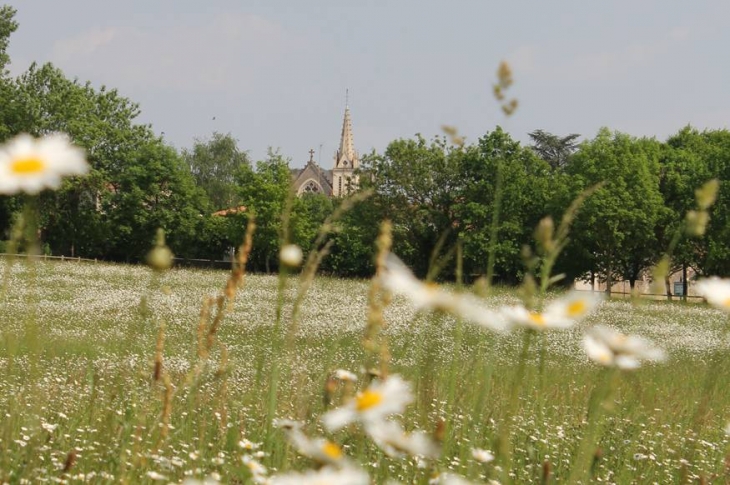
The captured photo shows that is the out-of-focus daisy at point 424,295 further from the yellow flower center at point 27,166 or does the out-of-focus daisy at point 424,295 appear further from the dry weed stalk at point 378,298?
the yellow flower center at point 27,166

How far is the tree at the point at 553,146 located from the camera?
69500mm

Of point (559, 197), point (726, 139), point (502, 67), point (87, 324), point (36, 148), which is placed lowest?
point (87, 324)

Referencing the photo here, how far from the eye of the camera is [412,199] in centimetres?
4756

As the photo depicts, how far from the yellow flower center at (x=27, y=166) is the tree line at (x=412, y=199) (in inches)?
1493

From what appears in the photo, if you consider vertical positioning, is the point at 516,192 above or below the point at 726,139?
below

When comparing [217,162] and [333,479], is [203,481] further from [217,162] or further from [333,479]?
[217,162]

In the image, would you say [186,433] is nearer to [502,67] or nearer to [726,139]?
[502,67]

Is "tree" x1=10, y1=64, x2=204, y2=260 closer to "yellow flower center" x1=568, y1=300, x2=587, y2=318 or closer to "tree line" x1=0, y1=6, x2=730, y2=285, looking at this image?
"tree line" x1=0, y1=6, x2=730, y2=285

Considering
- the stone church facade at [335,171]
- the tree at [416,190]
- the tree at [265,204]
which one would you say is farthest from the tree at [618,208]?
the stone church facade at [335,171]

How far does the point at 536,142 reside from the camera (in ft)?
231

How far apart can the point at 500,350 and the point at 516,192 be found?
1262 inches

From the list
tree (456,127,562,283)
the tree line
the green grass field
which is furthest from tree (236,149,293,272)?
the green grass field

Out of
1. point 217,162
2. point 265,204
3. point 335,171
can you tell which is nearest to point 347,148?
point 335,171

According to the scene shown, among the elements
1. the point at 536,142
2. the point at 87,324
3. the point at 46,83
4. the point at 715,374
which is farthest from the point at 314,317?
the point at 536,142
